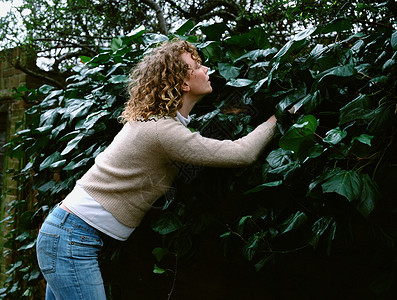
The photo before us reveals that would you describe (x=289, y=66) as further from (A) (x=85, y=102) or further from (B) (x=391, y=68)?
(A) (x=85, y=102)

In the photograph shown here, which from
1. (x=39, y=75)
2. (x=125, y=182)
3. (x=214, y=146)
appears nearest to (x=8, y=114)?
(x=39, y=75)

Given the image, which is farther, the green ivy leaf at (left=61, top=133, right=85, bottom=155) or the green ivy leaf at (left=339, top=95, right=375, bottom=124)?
the green ivy leaf at (left=61, top=133, right=85, bottom=155)

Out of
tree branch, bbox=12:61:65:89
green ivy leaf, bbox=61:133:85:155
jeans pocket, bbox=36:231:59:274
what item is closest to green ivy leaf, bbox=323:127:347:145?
jeans pocket, bbox=36:231:59:274

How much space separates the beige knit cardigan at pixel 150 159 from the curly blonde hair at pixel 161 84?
0.05 metres

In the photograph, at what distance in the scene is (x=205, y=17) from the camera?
3920 millimetres

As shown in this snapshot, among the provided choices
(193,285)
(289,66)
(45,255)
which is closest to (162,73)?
(289,66)

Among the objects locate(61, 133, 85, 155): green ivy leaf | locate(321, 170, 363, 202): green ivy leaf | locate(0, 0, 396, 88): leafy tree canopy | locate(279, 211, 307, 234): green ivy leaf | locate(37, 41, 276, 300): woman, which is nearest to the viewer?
locate(321, 170, 363, 202): green ivy leaf

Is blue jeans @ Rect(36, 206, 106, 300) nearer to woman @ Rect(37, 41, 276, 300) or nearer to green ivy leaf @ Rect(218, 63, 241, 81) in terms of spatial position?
woman @ Rect(37, 41, 276, 300)

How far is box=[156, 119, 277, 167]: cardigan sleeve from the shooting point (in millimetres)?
1312

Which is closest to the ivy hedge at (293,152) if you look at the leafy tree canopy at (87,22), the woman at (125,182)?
the woman at (125,182)

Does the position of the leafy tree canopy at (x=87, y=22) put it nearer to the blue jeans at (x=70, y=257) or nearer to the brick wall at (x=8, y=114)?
the brick wall at (x=8, y=114)

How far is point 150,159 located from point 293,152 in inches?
21.7

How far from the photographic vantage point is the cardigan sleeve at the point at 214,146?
1.31 meters

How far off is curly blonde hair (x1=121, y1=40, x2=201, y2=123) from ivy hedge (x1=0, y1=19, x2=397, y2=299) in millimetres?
143
